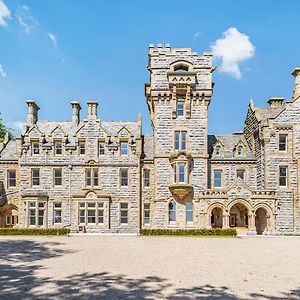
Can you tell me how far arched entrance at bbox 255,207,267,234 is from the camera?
3400cm

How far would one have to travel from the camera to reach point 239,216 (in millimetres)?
37062

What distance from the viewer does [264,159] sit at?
34281 mm

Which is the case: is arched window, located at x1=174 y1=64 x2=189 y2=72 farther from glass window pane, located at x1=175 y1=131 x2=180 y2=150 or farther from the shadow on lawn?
the shadow on lawn

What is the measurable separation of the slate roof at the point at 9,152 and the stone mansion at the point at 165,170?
0.16 m

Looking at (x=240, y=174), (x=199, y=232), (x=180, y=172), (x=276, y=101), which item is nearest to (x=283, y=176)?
(x=240, y=174)

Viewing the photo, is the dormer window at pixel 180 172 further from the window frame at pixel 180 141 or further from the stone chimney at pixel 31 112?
the stone chimney at pixel 31 112

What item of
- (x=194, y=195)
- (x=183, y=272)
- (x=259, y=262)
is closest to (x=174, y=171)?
(x=194, y=195)

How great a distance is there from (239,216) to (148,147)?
13.6 meters

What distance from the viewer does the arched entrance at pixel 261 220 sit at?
34000 millimetres

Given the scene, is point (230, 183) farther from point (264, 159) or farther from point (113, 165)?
point (113, 165)

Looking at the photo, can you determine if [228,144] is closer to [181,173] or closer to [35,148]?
[181,173]

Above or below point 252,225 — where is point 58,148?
above

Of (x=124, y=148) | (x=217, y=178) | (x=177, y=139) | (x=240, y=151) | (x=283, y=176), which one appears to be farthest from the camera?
(x=240, y=151)

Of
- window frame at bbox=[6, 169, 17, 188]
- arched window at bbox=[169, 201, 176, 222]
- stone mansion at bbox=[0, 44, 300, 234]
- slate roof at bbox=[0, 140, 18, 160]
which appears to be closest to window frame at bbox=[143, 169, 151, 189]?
stone mansion at bbox=[0, 44, 300, 234]
